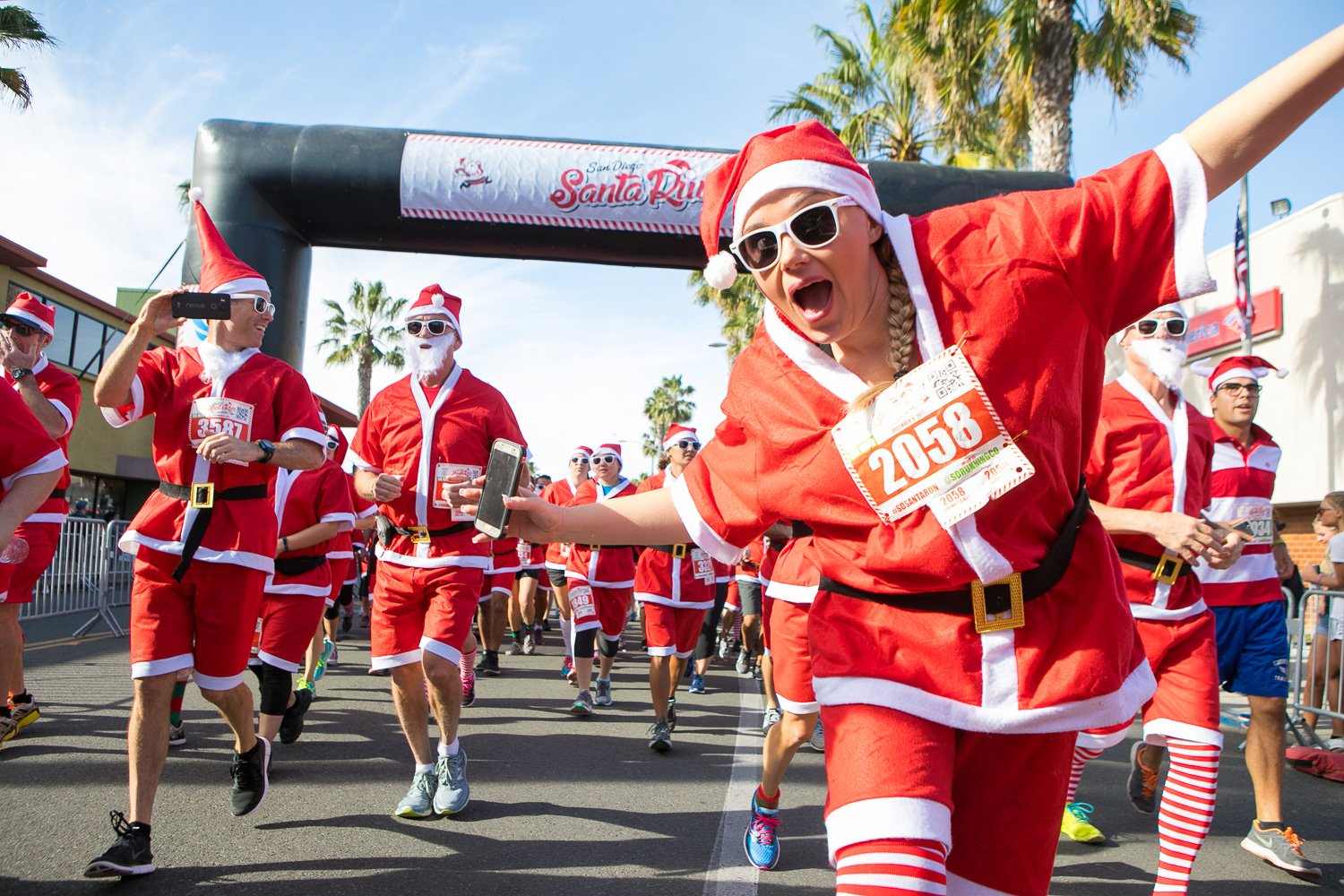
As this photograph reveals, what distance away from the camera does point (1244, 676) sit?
13.6ft

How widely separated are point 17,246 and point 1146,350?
21.2 metres

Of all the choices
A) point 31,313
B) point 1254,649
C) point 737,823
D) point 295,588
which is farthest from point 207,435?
point 1254,649

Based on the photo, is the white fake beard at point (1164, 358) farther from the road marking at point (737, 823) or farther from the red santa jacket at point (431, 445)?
the red santa jacket at point (431, 445)

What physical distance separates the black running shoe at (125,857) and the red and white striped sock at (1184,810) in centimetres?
371

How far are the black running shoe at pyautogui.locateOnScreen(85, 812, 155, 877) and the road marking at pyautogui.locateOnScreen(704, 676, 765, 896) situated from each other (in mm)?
2119

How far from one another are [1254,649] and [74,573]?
541 inches

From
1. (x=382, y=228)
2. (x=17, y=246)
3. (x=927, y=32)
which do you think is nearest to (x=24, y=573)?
(x=382, y=228)

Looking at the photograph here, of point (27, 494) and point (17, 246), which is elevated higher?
point (17, 246)

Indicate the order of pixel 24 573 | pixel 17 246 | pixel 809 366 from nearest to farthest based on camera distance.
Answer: pixel 809 366, pixel 24 573, pixel 17 246

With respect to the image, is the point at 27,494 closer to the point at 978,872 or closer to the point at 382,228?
the point at 978,872

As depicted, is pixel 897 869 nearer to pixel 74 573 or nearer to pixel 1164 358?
pixel 1164 358

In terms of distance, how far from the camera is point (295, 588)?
5621mm

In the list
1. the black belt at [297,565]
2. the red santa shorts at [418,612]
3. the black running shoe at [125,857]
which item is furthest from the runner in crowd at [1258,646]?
the black belt at [297,565]

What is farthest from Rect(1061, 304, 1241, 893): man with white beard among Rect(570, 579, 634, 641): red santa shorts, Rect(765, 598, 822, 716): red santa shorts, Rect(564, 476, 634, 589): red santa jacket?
Rect(564, 476, 634, 589): red santa jacket
